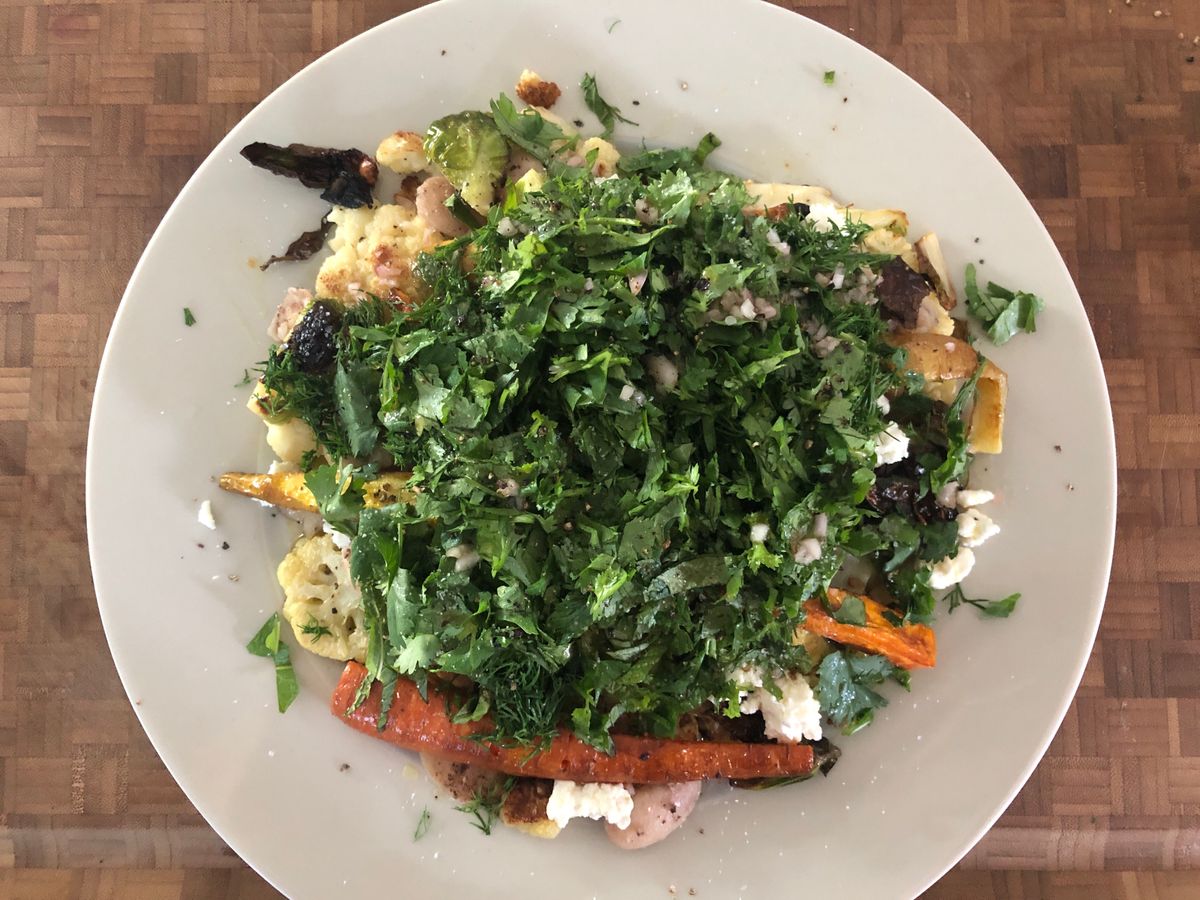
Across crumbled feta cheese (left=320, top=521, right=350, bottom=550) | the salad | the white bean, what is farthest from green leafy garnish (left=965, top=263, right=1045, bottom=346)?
crumbled feta cheese (left=320, top=521, right=350, bottom=550)

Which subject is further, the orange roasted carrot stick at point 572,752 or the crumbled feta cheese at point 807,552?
the orange roasted carrot stick at point 572,752

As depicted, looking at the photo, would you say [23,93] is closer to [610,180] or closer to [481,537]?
[610,180]

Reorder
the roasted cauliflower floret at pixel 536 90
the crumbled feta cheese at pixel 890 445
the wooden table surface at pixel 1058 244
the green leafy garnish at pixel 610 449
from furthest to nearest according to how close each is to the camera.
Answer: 1. the wooden table surface at pixel 1058 244
2. the roasted cauliflower floret at pixel 536 90
3. the crumbled feta cheese at pixel 890 445
4. the green leafy garnish at pixel 610 449

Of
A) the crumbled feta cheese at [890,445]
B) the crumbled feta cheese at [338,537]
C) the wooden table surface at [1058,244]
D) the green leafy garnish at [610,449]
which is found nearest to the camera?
the green leafy garnish at [610,449]

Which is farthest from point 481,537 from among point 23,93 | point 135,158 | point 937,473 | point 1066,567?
point 23,93

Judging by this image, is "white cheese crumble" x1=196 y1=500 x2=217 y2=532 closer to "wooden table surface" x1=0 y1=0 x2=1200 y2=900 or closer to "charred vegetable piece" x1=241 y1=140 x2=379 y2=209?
"wooden table surface" x1=0 y1=0 x2=1200 y2=900

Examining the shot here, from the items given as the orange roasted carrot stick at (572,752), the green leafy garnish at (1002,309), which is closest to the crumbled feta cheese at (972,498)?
the green leafy garnish at (1002,309)

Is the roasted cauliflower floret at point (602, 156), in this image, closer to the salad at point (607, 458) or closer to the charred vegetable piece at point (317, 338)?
the salad at point (607, 458)

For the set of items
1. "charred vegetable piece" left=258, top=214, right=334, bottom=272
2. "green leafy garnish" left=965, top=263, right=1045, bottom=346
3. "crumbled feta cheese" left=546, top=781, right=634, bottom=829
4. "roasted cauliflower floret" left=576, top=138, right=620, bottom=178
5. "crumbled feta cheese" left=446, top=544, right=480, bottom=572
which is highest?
"roasted cauliflower floret" left=576, top=138, right=620, bottom=178
